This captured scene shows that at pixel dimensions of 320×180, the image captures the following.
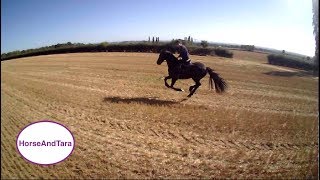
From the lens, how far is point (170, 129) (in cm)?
385

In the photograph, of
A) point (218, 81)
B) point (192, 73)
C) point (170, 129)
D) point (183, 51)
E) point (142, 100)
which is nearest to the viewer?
point (183, 51)

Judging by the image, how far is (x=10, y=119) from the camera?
8.38 ft

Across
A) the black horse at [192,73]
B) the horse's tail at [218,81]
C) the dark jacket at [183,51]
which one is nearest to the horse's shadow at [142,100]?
the black horse at [192,73]

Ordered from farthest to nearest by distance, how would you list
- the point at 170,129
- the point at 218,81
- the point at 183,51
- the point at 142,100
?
the point at 218,81
the point at 142,100
the point at 170,129
the point at 183,51

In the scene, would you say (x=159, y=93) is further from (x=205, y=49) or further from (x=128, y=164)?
(x=128, y=164)

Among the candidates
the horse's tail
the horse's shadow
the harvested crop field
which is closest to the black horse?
the horse's tail

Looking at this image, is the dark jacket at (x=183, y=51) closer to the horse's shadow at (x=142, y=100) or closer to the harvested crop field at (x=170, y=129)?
the harvested crop field at (x=170, y=129)

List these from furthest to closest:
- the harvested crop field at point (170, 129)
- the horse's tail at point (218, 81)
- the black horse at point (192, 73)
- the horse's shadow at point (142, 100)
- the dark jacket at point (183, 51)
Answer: the black horse at point (192, 73), the horse's tail at point (218, 81), the horse's shadow at point (142, 100), the dark jacket at point (183, 51), the harvested crop field at point (170, 129)

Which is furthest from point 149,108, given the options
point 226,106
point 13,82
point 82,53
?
point 13,82

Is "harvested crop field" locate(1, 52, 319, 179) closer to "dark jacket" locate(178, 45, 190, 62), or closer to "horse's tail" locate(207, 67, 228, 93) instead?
"dark jacket" locate(178, 45, 190, 62)

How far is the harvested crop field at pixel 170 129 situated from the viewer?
7.95ft

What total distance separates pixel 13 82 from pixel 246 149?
95.8 inches

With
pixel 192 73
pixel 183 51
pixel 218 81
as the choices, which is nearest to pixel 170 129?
pixel 183 51

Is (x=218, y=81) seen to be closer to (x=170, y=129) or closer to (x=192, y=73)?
(x=192, y=73)
